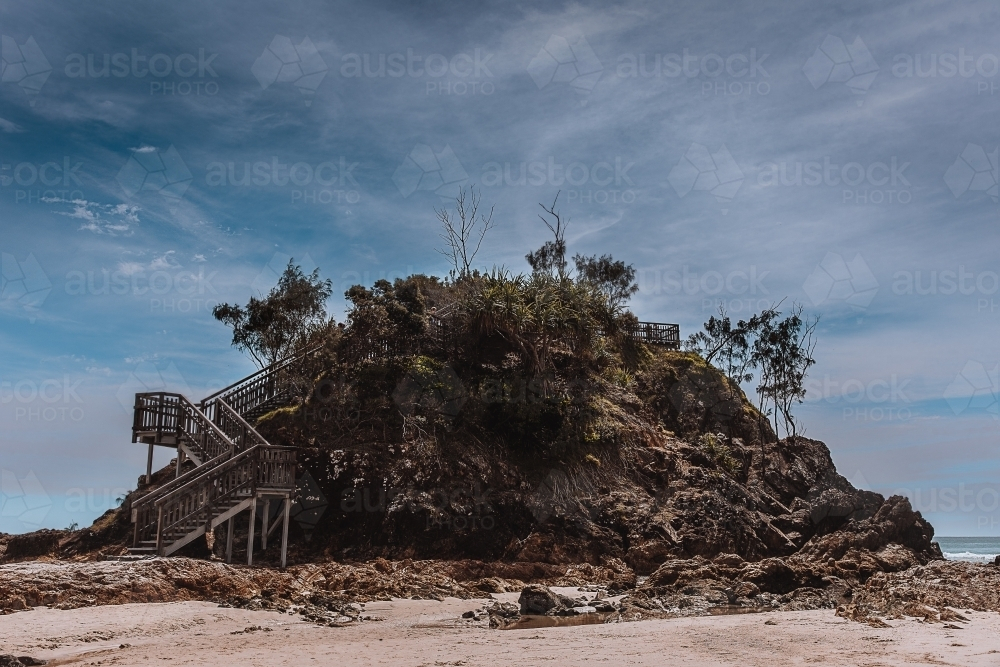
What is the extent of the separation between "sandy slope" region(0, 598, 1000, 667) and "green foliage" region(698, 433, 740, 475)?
1471 cm

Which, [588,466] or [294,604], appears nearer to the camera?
[294,604]

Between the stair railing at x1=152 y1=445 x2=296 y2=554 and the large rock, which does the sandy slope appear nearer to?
the large rock

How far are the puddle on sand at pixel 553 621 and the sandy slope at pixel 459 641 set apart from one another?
63cm

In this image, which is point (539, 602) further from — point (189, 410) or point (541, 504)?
point (189, 410)

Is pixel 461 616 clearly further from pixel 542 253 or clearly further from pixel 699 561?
pixel 542 253

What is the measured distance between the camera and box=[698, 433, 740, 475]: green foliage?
92.2 ft

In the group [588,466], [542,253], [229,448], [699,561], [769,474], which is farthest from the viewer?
[542,253]

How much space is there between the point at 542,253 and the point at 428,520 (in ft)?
73.0

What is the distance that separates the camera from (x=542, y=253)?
40.6m

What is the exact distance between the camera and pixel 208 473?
1747 centimetres

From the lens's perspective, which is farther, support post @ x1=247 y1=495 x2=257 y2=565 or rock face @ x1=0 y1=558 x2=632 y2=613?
support post @ x1=247 y1=495 x2=257 y2=565

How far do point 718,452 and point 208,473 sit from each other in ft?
60.9

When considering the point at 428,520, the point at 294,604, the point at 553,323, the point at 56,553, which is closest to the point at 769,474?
the point at 553,323


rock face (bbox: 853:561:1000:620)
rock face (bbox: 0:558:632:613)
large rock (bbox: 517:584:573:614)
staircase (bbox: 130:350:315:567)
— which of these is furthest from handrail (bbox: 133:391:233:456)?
rock face (bbox: 853:561:1000:620)
